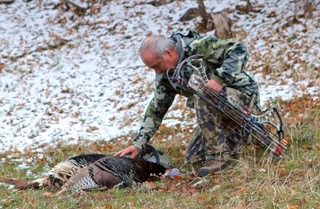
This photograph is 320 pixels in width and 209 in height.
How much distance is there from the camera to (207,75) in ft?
16.4

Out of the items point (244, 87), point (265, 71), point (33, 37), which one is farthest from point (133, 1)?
point (244, 87)

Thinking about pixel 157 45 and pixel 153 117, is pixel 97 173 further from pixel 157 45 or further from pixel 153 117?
pixel 157 45

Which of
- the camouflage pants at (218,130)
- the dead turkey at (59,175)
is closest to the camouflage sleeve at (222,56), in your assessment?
the camouflage pants at (218,130)

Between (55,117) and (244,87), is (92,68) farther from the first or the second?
(244,87)

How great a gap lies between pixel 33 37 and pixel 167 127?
8.36m

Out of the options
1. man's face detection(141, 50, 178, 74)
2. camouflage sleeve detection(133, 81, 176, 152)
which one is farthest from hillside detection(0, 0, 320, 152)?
man's face detection(141, 50, 178, 74)

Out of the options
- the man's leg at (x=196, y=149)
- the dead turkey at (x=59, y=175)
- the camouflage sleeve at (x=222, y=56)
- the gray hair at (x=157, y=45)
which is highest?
the gray hair at (x=157, y=45)

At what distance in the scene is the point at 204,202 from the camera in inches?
160

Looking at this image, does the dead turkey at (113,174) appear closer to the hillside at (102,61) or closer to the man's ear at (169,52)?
the man's ear at (169,52)

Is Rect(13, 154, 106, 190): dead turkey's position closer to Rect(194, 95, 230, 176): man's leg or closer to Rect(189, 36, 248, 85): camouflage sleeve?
Rect(194, 95, 230, 176): man's leg

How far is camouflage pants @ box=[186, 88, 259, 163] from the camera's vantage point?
4.84 metres

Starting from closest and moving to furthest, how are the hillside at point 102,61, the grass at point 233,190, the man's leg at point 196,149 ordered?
the grass at point 233,190
the man's leg at point 196,149
the hillside at point 102,61

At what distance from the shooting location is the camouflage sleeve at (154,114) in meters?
5.29

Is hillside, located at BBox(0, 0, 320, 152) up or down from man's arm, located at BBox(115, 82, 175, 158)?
down
